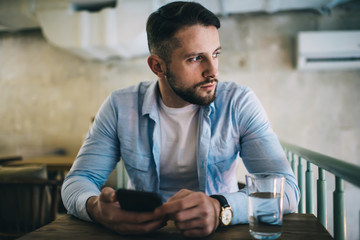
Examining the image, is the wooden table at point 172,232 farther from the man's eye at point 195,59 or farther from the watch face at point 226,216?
the man's eye at point 195,59

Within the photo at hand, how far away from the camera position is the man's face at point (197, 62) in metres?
1.21

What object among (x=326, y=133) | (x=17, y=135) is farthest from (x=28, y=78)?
(x=326, y=133)

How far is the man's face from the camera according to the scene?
121 cm

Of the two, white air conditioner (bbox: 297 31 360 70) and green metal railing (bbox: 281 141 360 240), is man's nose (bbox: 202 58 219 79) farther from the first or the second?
white air conditioner (bbox: 297 31 360 70)

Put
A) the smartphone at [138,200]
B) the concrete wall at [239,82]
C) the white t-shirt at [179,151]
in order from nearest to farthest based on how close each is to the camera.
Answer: the smartphone at [138,200] < the white t-shirt at [179,151] < the concrete wall at [239,82]

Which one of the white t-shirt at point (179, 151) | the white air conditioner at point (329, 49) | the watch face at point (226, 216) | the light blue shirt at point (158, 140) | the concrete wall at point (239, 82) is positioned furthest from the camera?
the concrete wall at point (239, 82)

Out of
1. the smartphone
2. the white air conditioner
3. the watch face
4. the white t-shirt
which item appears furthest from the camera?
the white air conditioner

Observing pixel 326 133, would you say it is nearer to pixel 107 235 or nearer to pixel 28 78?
pixel 107 235

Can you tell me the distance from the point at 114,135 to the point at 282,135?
2.89 meters

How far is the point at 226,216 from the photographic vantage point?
791 millimetres

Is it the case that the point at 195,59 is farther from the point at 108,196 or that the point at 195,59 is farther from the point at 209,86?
the point at 108,196

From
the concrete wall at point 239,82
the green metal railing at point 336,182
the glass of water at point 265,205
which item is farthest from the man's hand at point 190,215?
the concrete wall at point 239,82

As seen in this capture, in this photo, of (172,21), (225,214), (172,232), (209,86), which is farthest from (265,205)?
(172,21)

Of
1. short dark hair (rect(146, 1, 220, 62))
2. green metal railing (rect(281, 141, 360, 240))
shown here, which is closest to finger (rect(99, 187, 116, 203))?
green metal railing (rect(281, 141, 360, 240))
